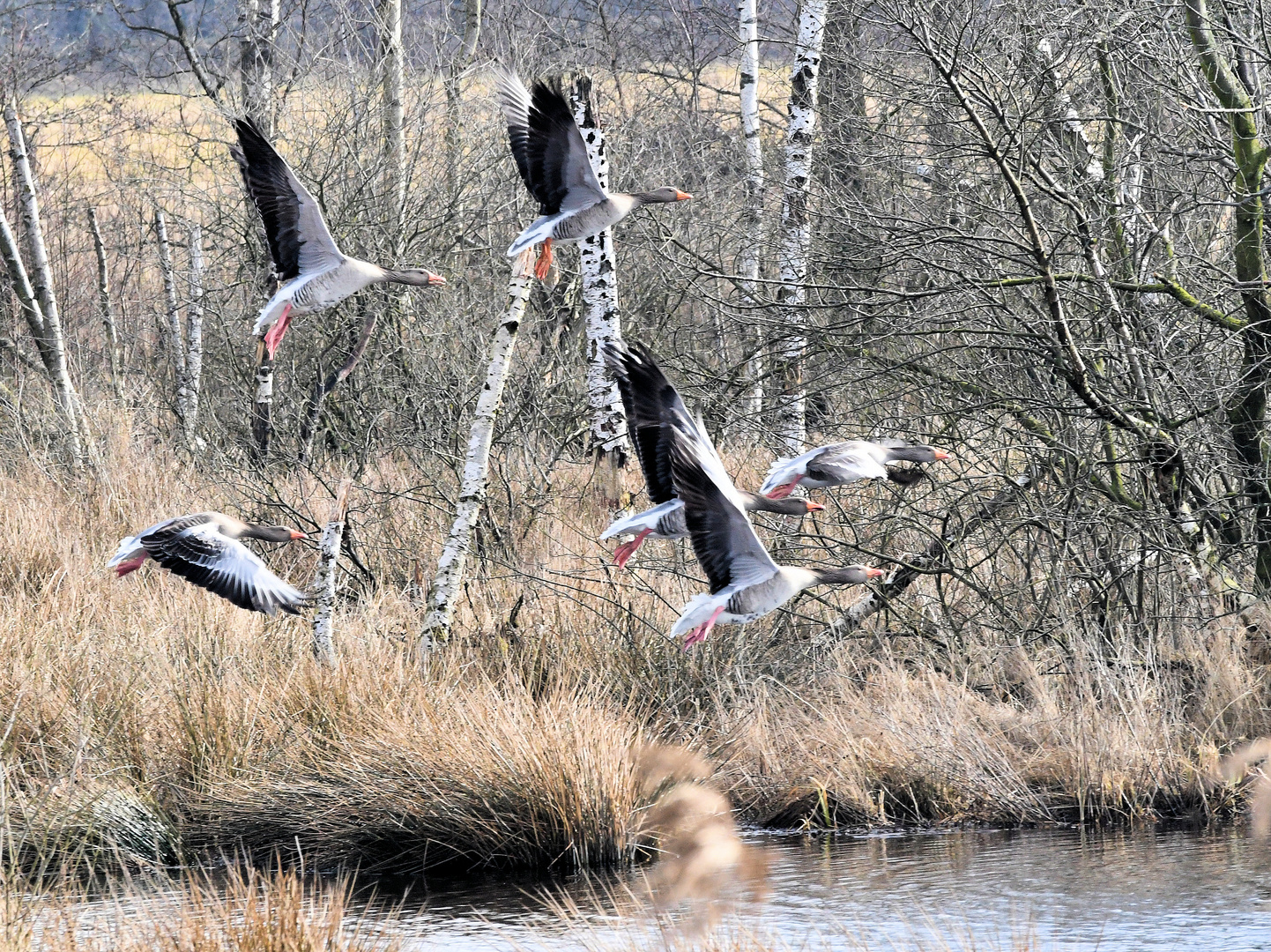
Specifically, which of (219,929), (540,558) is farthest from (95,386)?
(219,929)

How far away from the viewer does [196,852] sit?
24.0 feet

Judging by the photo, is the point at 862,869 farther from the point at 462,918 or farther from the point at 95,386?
the point at 95,386

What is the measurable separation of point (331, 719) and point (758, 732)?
81.1 inches

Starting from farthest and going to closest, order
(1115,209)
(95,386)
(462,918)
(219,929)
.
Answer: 1. (95,386)
2. (1115,209)
3. (462,918)
4. (219,929)

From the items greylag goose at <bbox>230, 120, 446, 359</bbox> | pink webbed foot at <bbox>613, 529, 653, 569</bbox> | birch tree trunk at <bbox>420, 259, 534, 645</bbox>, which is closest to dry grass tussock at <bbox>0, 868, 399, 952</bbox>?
pink webbed foot at <bbox>613, 529, 653, 569</bbox>

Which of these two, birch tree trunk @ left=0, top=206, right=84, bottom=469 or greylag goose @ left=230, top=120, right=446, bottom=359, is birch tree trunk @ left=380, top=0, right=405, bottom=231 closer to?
birch tree trunk @ left=0, top=206, right=84, bottom=469

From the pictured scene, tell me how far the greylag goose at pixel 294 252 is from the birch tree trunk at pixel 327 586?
0.85 metres

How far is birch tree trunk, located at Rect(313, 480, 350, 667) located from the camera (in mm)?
7488

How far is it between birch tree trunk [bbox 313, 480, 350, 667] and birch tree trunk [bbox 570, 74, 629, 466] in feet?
7.26

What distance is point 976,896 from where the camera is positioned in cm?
632

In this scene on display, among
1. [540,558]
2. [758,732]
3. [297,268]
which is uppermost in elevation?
[297,268]

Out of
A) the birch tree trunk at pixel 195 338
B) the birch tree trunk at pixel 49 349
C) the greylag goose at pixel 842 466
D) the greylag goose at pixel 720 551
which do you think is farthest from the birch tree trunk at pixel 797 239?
the birch tree trunk at pixel 49 349

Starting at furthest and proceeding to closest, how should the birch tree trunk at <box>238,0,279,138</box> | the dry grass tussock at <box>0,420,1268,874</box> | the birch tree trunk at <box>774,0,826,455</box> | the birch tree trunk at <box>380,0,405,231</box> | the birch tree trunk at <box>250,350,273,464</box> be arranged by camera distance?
the birch tree trunk at <box>238,0,279,138</box> → the birch tree trunk at <box>380,0,405,231</box> → the birch tree trunk at <box>250,350,273,464</box> → the birch tree trunk at <box>774,0,826,455</box> → the dry grass tussock at <box>0,420,1268,874</box>

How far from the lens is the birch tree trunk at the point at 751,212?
9.01m
